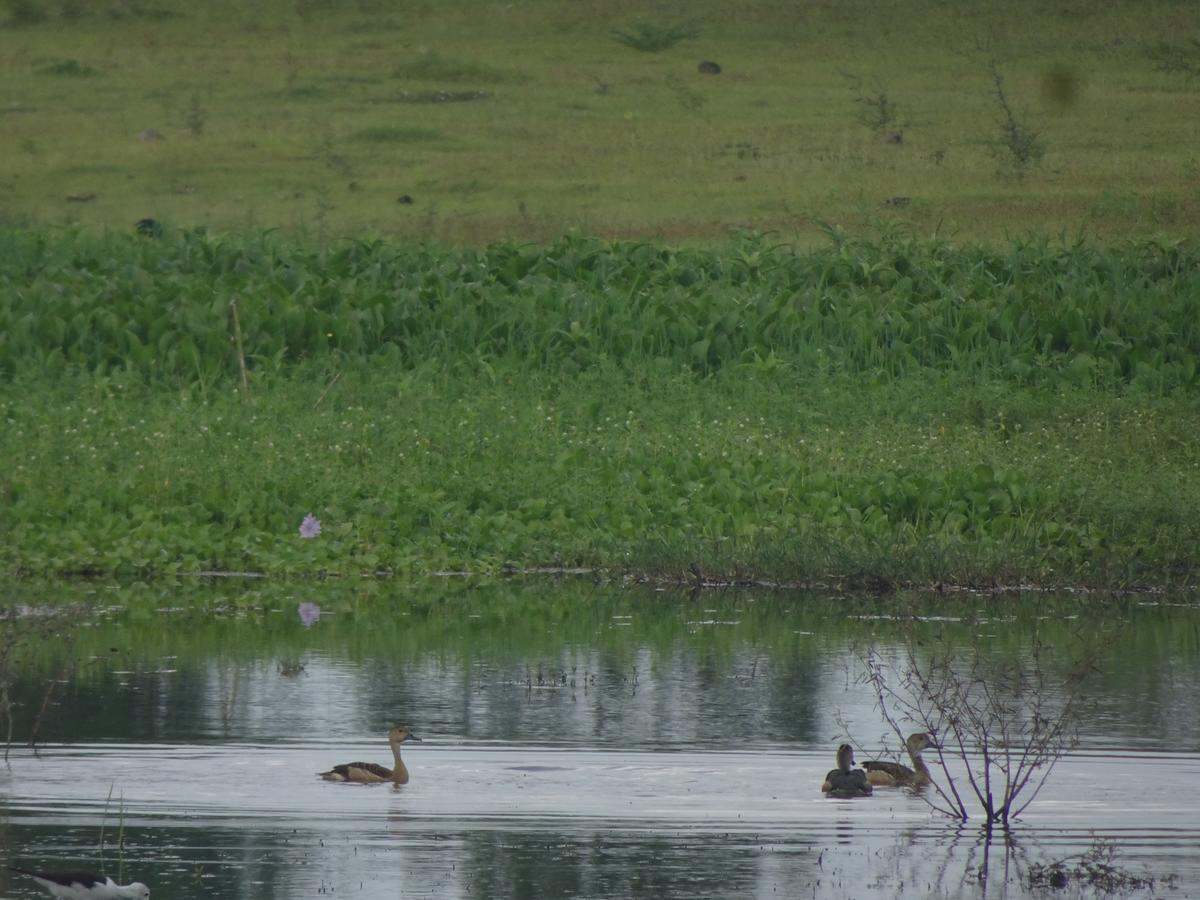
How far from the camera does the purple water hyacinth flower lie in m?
15.1

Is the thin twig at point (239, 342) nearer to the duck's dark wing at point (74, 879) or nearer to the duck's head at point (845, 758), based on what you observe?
the duck's head at point (845, 758)

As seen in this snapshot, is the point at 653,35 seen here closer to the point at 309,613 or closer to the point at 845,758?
the point at 309,613

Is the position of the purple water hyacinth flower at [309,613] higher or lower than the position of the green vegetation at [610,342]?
lower

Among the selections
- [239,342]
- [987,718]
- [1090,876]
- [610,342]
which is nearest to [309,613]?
[987,718]

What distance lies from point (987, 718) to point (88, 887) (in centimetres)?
542

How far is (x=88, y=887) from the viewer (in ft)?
25.7

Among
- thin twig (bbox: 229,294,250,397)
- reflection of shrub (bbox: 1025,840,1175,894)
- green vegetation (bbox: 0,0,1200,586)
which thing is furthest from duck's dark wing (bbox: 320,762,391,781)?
thin twig (bbox: 229,294,250,397)

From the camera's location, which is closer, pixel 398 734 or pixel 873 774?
pixel 398 734

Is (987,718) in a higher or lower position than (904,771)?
higher

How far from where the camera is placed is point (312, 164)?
130ft

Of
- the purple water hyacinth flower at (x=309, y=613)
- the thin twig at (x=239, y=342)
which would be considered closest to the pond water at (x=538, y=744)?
the purple water hyacinth flower at (x=309, y=613)

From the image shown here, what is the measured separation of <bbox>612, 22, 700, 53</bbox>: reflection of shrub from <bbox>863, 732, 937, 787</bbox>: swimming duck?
3923 cm

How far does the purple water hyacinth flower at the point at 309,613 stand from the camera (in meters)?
15.1

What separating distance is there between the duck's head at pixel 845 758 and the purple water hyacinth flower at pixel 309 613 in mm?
5531
